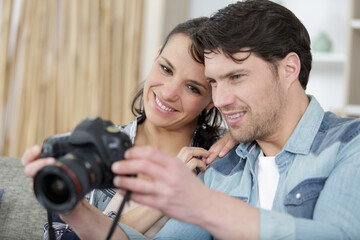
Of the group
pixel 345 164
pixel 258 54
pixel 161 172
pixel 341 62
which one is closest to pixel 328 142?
pixel 345 164

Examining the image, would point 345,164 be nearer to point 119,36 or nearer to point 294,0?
point 119,36

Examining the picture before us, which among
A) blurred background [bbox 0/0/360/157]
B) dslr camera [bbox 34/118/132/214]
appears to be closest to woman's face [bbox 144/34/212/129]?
dslr camera [bbox 34/118/132/214]

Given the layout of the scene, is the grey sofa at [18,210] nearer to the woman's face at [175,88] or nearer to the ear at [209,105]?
the woman's face at [175,88]

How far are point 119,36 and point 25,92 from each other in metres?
0.57

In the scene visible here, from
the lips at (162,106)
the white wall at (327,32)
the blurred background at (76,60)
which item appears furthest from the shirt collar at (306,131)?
the white wall at (327,32)

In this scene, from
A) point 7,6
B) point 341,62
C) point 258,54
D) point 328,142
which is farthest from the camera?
point 341,62

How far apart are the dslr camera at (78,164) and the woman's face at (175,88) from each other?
71 cm

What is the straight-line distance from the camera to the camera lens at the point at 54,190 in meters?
0.97

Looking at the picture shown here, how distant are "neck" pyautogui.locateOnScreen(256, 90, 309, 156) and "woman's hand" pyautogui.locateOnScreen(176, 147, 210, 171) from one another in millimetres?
215

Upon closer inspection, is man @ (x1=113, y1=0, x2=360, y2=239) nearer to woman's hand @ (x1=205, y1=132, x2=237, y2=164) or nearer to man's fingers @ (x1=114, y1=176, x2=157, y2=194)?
woman's hand @ (x1=205, y1=132, x2=237, y2=164)

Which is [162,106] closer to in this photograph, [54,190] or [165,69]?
[165,69]

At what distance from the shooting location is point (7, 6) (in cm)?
257

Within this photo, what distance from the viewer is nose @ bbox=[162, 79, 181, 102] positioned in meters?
1.71

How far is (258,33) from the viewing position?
1388 mm
